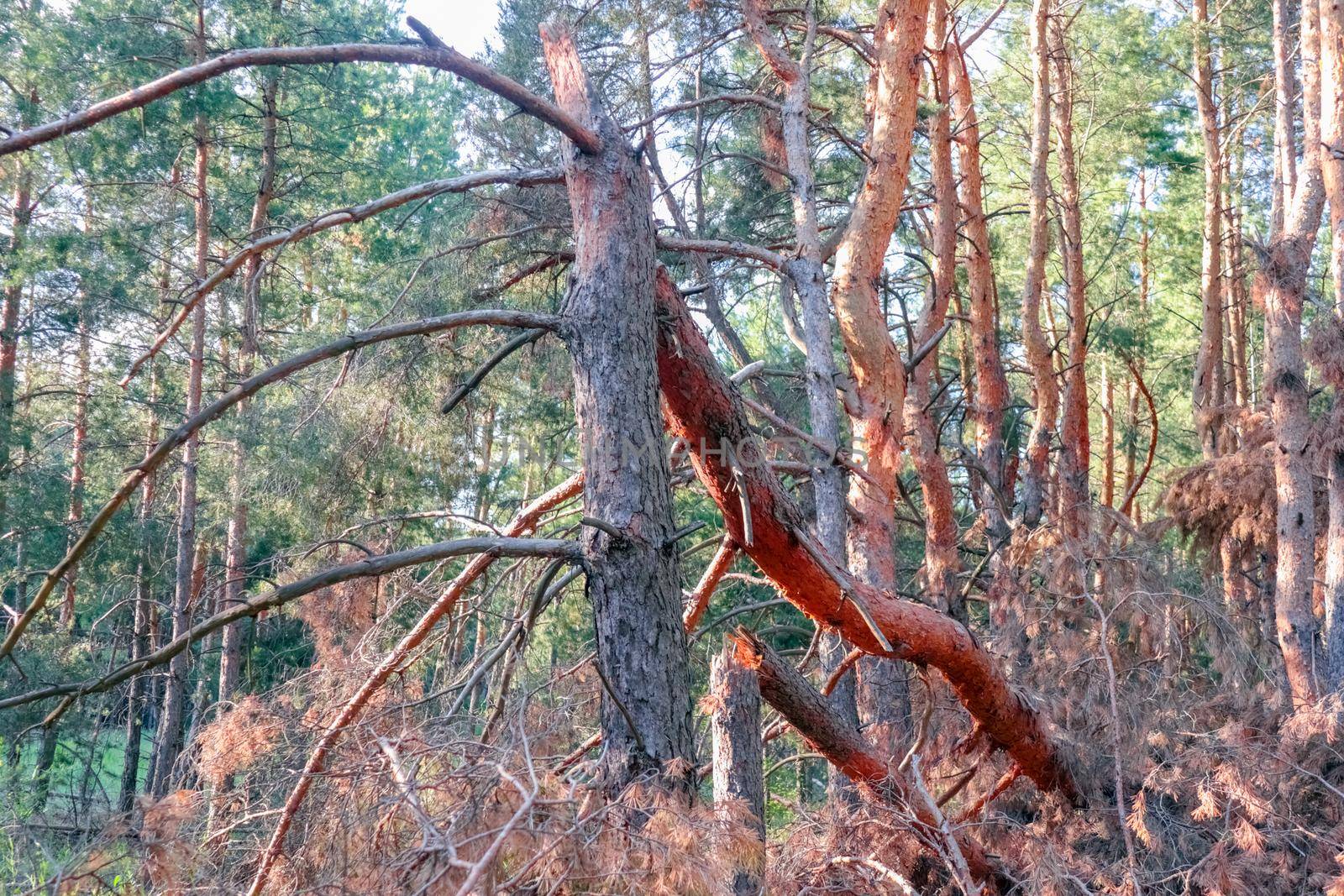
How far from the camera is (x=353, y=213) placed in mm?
3248

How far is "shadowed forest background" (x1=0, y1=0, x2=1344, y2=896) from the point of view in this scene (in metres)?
3.07

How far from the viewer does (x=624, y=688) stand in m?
3.14

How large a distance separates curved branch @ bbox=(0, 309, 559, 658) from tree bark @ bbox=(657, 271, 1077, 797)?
63 centimetres

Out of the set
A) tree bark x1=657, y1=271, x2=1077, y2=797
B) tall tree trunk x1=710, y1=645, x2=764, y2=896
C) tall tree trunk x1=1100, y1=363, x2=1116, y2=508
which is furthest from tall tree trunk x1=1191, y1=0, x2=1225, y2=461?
tall tree trunk x1=710, y1=645, x2=764, y2=896

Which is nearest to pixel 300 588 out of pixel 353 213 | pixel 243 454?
pixel 353 213

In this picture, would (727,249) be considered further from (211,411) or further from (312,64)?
(211,411)

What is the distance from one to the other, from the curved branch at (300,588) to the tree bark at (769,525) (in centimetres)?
63

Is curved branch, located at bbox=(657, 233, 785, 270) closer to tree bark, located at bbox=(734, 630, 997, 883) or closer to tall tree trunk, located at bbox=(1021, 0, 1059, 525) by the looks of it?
tree bark, located at bbox=(734, 630, 997, 883)

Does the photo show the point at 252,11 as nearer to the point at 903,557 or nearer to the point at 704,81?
the point at 704,81

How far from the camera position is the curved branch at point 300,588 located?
2660 millimetres

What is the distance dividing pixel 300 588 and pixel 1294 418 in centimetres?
761

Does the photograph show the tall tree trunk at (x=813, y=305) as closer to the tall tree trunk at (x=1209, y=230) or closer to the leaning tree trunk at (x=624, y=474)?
the leaning tree trunk at (x=624, y=474)

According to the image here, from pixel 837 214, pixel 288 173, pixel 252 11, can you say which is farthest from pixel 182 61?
pixel 837 214

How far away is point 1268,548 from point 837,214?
18.0 feet
